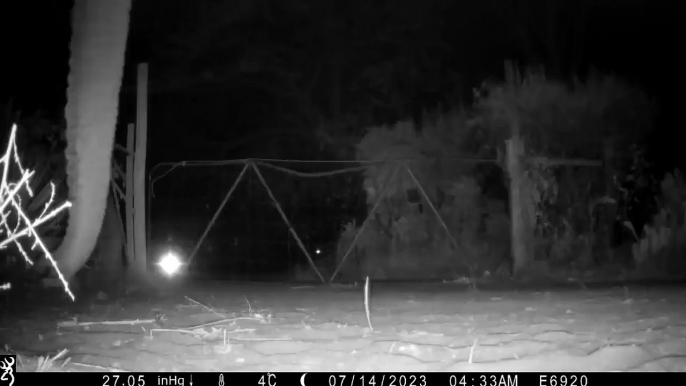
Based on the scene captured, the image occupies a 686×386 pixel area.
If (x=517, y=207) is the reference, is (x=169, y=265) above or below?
below

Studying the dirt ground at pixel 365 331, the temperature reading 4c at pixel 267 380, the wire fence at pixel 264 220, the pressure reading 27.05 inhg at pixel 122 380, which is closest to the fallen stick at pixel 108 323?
the dirt ground at pixel 365 331

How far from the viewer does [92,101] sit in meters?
5.27

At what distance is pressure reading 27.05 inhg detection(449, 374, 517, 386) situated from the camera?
12.4ft

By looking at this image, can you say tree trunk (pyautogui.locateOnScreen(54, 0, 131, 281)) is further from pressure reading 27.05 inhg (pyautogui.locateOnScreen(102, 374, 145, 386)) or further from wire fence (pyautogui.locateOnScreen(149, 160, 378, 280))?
wire fence (pyautogui.locateOnScreen(149, 160, 378, 280))

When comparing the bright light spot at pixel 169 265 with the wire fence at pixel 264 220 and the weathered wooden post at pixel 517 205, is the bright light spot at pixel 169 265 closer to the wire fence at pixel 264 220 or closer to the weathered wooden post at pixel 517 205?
the wire fence at pixel 264 220

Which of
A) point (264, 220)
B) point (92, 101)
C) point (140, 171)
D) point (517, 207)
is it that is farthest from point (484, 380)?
point (264, 220)

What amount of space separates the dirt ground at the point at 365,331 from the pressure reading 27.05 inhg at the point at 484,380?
0.50 ft

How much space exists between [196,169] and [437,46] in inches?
232

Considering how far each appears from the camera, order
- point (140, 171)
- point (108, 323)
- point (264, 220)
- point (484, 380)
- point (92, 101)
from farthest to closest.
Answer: point (264, 220)
point (140, 171)
point (108, 323)
point (92, 101)
point (484, 380)

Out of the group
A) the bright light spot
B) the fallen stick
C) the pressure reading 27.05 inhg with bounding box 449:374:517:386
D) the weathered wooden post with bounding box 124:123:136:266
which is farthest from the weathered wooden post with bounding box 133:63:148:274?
the pressure reading 27.05 inhg with bounding box 449:374:517:386

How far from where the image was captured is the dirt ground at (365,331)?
421cm

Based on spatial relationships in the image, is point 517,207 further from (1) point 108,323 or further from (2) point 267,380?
(2) point 267,380

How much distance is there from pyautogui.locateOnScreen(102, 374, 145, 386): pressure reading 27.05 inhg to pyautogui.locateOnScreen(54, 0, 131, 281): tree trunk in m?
2.11

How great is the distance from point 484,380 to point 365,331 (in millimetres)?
1641
